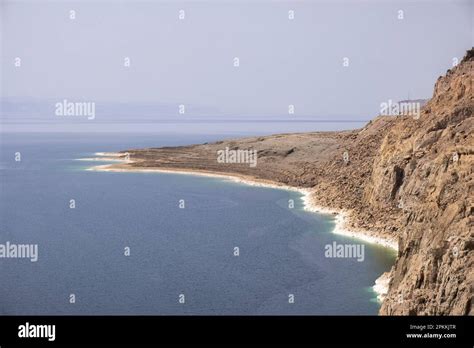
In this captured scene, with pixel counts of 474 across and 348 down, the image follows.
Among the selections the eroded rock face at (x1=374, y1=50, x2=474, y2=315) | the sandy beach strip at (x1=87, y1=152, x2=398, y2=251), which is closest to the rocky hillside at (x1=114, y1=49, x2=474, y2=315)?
the eroded rock face at (x1=374, y1=50, x2=474, y2=315)

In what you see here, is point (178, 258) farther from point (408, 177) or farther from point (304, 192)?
point (304, 192)

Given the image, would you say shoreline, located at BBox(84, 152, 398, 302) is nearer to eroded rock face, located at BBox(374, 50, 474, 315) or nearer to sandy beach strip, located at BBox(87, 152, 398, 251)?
sandy beach strip, located at BBox(87, 152, 398, 251)

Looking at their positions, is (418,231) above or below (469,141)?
below

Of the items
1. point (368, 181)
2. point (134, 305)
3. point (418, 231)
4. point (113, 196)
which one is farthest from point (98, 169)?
point (418, 231)

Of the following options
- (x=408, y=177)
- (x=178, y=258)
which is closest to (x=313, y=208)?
(x=408, y=177)

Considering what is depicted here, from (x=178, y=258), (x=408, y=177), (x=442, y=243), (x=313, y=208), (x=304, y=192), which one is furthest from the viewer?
(x=304, y=192)

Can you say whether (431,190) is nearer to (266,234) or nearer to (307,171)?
(266,234)
